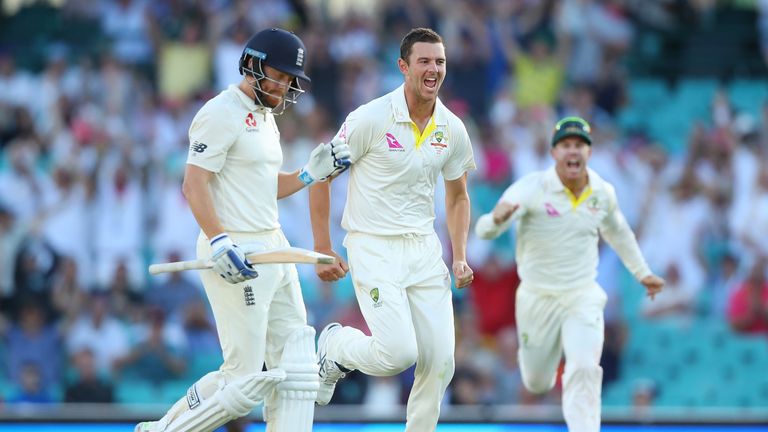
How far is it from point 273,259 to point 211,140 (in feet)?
2.13

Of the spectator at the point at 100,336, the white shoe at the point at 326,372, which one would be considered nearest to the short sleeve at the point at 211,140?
the white shoe at the point at 326,372

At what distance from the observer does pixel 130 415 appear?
1002 centimetres

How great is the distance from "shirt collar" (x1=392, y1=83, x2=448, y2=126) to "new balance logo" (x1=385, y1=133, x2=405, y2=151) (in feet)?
0.29

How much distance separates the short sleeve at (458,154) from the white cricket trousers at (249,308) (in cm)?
93

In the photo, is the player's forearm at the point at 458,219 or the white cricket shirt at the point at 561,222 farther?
the white cricket shirt at the point at 561,222

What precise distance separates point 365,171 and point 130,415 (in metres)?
3.51

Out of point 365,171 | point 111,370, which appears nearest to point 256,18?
point 111,370

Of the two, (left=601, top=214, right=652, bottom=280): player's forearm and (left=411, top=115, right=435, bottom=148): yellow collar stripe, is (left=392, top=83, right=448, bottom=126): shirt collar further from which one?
(left=601, top=214, right=652, bottom=280): player's forearm

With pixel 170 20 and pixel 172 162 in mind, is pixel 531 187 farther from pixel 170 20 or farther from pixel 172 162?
pixel 170 20

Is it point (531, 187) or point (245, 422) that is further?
point (245, 422)

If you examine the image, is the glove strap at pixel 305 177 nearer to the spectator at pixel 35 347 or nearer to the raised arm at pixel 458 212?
the raised arm at pixel 458 212

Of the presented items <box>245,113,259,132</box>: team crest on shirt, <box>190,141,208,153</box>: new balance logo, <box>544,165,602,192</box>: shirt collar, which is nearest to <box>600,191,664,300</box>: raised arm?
<box>544,165,602,192</box>: shirt collar

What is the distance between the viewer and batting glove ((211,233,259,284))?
6.75 m

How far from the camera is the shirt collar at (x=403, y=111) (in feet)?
23.9
